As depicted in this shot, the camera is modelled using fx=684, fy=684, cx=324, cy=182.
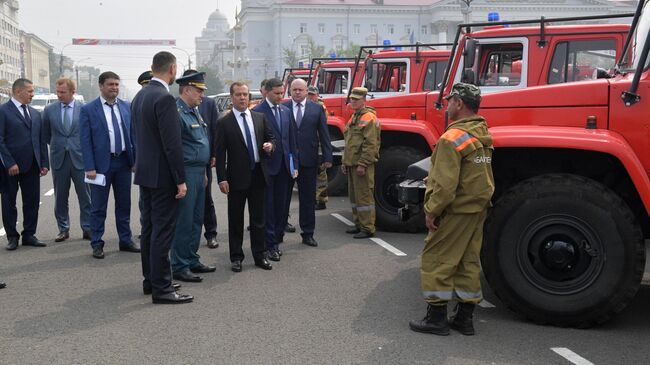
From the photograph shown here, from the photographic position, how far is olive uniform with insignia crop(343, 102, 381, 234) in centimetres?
816

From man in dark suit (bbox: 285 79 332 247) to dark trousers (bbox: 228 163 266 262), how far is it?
1.12 meters

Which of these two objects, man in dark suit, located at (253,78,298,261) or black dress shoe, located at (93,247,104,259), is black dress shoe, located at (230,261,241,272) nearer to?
man in dark suit, located at (253,78,298,261)

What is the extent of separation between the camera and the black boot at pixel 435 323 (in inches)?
186

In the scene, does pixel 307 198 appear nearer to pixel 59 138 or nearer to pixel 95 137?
pixel 95 137

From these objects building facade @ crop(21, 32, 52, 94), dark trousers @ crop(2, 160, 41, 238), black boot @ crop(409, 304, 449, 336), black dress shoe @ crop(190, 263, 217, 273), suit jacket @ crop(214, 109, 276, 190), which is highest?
building facade @ crop(21, 32, 52, 94)

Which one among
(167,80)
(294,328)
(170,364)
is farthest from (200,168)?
(170,364)

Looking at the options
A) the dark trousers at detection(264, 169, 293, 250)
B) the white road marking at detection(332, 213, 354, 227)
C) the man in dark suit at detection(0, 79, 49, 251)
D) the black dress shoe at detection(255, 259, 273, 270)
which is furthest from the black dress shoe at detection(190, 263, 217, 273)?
the white road marking at detection(332, 213, 354, 227)

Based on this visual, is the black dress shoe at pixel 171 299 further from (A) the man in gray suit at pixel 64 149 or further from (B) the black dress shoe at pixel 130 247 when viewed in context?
(A) the man in gray suit at pixel 64 149

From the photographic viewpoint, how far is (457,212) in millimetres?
4648

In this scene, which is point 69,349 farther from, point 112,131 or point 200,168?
point 112,131

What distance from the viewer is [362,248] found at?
769cm

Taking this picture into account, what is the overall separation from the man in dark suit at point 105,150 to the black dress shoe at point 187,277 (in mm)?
1326

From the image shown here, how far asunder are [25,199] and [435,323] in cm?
535

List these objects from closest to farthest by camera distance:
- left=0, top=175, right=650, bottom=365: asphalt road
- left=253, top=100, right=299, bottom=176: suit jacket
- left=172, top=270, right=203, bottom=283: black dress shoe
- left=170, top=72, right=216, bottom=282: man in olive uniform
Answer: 1. left=0, top=175, right=650, bottom=365: asphalt road
2. left=170, top=72, right=216, bottom=282: man in olive uniform
3. left=172, top=270, right=203, bottom=283: black dress shoe
4. left=253, top=100, right=299, bottom=176: suit jacket
